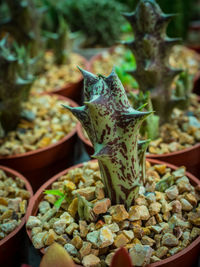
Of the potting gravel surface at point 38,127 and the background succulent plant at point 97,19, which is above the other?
the background succulent plant at point 97,19

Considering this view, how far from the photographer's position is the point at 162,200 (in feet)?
3.93

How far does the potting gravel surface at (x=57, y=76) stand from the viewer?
7.55 ft

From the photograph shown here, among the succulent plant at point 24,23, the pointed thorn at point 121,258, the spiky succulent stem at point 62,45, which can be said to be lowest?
the pointed thorn at point 121,258

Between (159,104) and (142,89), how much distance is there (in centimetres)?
10

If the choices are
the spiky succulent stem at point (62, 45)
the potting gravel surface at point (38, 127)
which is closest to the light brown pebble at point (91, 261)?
the potting gravel surface at point (38, 127)

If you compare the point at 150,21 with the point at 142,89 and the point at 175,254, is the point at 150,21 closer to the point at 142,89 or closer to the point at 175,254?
the point at 142,89

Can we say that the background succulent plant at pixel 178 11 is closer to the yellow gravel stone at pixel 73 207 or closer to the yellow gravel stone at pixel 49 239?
the yellow gravel stone at pixel 73 207

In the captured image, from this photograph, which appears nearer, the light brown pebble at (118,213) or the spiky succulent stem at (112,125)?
the spiky succulent stem at (112,125)

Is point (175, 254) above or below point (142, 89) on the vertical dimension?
below

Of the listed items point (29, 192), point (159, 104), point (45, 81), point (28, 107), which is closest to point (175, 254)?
point (29, 192)

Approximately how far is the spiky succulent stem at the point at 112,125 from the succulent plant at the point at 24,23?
1.32 meters

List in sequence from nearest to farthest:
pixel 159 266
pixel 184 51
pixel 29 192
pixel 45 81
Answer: pixel 159 266
pixel 29 192
pixel 45 81
pixel 184 51

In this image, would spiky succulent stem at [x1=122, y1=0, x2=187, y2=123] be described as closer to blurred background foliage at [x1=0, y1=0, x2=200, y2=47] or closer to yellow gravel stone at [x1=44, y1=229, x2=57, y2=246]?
yellow gravel stone at [x1=44, y1=229, x2=57, y2=246]

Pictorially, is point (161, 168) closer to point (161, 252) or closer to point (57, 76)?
point (161, 252)
